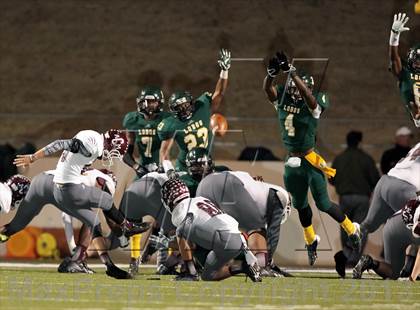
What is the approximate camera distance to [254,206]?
36.3ft

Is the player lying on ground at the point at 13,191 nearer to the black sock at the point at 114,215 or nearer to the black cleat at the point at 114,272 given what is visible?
the black sock at the point at 114,215

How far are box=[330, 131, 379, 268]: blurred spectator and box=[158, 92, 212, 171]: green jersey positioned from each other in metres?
2.30

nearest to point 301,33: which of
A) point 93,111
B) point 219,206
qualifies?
point 93,111

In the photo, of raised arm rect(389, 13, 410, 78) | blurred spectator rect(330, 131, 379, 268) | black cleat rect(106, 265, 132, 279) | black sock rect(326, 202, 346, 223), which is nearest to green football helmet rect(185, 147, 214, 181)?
black sock rect(326, 202, 346, 223)

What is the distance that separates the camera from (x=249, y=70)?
23.4 meters

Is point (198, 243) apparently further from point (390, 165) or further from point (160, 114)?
point (390, 165)

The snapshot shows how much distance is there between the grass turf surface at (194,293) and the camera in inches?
309

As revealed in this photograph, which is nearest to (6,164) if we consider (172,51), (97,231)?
(97,231)

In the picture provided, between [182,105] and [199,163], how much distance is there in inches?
35.2

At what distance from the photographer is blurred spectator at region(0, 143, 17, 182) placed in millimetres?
14711

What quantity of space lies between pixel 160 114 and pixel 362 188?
8.56 feet

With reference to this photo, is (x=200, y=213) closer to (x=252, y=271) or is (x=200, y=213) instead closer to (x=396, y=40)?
(x=252, y=271)

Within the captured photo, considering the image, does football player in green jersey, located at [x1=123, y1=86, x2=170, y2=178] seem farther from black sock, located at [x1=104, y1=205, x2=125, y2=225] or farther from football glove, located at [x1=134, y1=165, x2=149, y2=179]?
black sock, located at [x1=104, y1=205, x2=125, y2=225]

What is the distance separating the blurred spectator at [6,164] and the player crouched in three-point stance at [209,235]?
4947 mm
